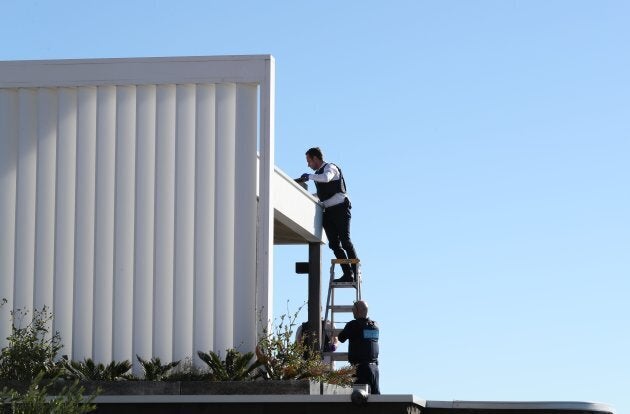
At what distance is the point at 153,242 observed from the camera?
1366 centimetres

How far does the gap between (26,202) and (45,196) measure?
21 cm

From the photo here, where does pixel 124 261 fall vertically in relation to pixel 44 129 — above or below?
below

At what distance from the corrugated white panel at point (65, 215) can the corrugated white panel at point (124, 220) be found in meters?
0.46

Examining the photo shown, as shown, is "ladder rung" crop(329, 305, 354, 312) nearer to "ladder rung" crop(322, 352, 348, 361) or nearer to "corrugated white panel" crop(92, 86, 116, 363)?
"ladder rung" crop(322, 352, 348, 361)

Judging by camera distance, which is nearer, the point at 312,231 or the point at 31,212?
the point at 31,212

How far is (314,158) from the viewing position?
18109 millimetres

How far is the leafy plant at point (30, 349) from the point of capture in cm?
1331

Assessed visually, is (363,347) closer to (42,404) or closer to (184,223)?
(184,223)

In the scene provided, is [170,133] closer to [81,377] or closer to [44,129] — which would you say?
[44,129]

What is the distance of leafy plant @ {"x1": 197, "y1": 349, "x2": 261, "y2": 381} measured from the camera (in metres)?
13.0

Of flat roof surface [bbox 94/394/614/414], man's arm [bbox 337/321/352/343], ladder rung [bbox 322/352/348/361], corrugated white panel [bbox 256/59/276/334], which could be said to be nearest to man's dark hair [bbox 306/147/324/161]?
ladder rung [bbox 322/352/348/361]

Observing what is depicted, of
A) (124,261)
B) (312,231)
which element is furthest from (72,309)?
(312,231)

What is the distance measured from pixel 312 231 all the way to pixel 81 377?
501cm

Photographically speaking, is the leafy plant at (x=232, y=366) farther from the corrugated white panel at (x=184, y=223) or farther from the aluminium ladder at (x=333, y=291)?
the aluminium ladder at (x=333, y=291)
